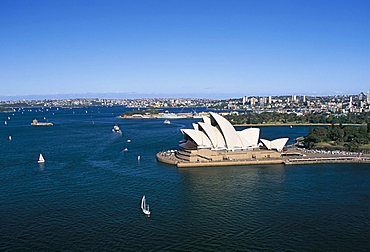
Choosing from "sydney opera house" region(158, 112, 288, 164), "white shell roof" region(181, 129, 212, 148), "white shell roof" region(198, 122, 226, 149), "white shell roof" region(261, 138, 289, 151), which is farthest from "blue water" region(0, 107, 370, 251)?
"white shell roof" region(261, 138, 289, 151)

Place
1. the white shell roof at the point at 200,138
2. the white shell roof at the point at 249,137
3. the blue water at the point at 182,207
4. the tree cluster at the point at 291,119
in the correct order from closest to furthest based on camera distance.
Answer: the blue water at the point at 182,207, the white shell roof at the point at 200,138, the white shell roof at the point at 249,137, the tree cluster at the point at 291,119

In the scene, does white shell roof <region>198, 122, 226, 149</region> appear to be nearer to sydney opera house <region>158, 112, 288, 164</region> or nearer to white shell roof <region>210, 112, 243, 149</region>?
sydney opera house <region>158, 112, 288, 164</region>

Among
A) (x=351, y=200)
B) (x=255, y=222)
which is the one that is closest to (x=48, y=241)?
(x=255, y=222)

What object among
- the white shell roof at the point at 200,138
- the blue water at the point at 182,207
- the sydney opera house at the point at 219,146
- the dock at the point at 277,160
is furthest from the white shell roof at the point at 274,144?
the white shell roof at the point at 200,138

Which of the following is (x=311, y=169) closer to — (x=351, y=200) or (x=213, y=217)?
(x=351, y=200)

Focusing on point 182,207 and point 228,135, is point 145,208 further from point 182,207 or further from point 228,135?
point 228,135

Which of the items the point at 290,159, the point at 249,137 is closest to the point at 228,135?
the point at 249,137

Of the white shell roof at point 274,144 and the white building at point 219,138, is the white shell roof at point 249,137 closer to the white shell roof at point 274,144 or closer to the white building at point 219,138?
the white building at point 219,138
